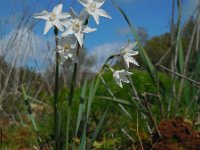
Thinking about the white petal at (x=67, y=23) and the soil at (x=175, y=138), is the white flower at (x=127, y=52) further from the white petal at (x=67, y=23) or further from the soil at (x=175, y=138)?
the soil at (x=175, y=138)

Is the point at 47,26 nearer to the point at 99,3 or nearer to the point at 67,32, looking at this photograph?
the point at 67,32

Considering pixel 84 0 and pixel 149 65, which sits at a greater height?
pixel 84 0

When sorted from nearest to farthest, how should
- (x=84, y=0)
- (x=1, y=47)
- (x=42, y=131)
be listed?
(x=84, y=0) < (x=42, y=131) < (x=1, y=47)

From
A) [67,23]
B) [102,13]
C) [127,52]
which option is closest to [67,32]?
[67,23]

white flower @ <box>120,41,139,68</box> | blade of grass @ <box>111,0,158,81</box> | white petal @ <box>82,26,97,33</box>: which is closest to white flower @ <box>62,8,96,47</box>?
white petal @ <box>82,26,97,33</box>

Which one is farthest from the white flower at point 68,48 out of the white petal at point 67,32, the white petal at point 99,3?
the white petal at point 99,3

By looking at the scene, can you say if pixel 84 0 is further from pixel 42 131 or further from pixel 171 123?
pixel 42 131

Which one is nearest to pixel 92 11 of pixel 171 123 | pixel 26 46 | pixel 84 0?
pixel 84 0
